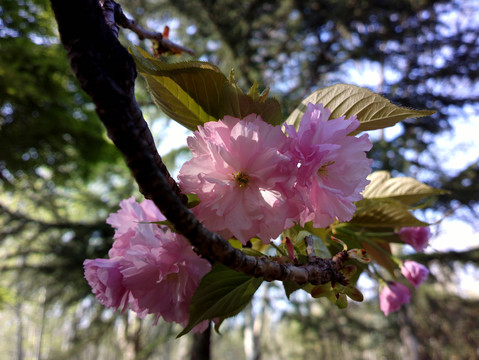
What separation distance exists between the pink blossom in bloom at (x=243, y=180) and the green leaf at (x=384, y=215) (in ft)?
0.65

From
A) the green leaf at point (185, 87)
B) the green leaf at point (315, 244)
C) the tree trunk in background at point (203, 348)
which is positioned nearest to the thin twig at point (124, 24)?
the green leaf at point (185, 87)

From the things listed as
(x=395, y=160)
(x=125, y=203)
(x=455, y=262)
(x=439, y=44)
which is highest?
(x=439, y=44)

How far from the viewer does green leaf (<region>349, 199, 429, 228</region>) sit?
0.43 m

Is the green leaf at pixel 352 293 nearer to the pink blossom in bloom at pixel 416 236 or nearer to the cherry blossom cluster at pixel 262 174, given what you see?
the cherry blossom cluster at pixel 262 174

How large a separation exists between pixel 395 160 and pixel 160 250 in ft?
10.8

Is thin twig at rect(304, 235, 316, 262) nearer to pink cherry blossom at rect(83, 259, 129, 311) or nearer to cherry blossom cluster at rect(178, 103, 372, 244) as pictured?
cherry blossom cluster at rect(178, 103, 372, 244)

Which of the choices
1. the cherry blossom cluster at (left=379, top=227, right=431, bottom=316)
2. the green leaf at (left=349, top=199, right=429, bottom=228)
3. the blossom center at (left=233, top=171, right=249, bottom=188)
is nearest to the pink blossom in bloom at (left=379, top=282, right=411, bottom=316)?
the cherry blossom cluster at (left=379, top=227, right=431, bottom=316)

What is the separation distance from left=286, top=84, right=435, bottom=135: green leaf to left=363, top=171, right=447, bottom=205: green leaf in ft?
0.58

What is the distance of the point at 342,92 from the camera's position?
1.16 feet

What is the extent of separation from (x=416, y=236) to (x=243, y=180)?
355 millimetres

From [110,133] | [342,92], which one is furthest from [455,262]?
[110,133]

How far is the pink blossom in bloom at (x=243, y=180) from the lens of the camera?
0.89ft

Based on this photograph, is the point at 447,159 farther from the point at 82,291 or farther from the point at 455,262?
the point at 82,291

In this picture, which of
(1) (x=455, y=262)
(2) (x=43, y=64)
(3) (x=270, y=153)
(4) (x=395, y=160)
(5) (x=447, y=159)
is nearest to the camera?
(3) (x=270, y=153)
